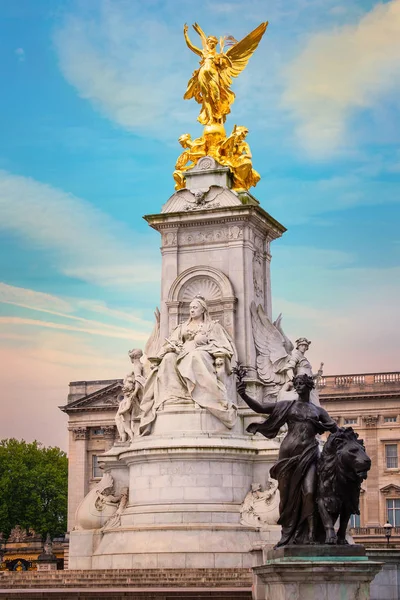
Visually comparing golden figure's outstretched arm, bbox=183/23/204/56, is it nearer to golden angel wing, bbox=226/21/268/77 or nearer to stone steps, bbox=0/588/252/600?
golden angel wing, bbox=226/21/268/77

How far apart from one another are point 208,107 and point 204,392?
10.2 metres

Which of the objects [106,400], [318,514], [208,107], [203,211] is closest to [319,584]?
[318,514]

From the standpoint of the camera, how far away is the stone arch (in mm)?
34631

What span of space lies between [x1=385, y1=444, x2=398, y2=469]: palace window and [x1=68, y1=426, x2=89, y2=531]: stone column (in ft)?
65.6

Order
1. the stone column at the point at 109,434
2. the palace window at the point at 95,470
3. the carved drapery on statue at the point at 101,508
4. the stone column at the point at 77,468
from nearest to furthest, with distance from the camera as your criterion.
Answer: the carved drapery on statue at the point at 101,508
the stone column at the point at 77,468
the palace window at the point at 95,470
the stone column at the point at 109,434

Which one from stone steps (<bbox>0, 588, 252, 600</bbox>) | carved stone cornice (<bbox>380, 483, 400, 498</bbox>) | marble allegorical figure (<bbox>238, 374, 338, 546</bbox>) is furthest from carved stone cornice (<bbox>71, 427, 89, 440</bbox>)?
marble allegorical figure (<bbox>238, 374, 338, 546</bbox>)

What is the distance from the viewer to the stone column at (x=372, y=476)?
2798 inches

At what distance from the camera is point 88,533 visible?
32.7 metres

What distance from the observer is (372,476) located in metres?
72.2

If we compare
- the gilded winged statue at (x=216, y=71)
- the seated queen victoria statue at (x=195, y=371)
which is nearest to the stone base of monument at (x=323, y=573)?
the seated queen victoria statue at (x=195, y=371)

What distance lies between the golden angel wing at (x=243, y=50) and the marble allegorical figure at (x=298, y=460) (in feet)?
70.7

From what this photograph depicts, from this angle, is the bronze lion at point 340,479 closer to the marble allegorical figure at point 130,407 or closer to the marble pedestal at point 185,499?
the marble pedestal at point 185,499

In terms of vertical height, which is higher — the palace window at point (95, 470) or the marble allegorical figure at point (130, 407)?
the palace window at point (95, 470)

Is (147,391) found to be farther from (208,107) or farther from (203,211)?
(208,107)
